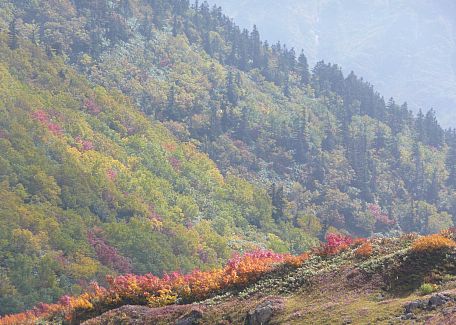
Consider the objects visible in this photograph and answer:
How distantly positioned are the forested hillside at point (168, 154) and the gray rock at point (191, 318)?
43.2m

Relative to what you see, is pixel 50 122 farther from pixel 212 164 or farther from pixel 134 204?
pixel 212 164

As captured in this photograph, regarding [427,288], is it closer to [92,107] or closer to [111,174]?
[111,174]

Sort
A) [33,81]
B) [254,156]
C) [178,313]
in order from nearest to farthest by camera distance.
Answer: [178,313] < [33,81] < [254,156]

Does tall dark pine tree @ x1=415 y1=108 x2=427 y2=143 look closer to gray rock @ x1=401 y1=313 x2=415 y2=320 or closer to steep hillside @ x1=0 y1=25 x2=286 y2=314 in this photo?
steep hillside @ x1=0 y1=25 x2=286 y2=314

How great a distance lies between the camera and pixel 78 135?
3875 inches

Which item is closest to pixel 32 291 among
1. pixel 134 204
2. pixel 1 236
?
pixel 1 236

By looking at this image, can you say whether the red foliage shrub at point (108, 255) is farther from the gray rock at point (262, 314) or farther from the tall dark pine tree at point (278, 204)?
the gray rock at point (262, 314)

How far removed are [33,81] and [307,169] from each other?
73.7 meters

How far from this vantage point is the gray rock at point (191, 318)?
62.3 ft

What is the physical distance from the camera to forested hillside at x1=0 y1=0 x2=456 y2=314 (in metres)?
75.1

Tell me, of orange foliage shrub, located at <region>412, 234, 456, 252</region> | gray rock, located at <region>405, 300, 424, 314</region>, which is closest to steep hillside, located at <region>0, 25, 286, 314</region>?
orange foliage shrub, located at <region>412, 234, 456, 252</region>

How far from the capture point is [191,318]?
754 inches

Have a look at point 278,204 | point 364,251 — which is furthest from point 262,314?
point 278,204

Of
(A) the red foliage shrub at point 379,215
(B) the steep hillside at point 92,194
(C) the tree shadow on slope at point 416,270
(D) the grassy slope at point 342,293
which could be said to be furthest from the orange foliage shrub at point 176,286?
(A) the red foliage shrub at point 379,215
